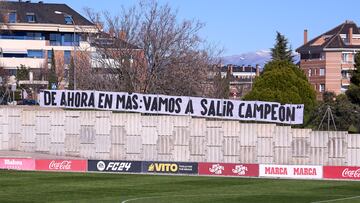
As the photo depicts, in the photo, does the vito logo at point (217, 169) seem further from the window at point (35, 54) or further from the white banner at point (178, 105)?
the window at point (35, 54)

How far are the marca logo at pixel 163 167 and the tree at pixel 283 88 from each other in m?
20.3

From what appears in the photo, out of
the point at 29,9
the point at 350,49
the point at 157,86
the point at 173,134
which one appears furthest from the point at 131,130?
the point at 350,49

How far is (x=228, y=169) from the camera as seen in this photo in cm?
4941

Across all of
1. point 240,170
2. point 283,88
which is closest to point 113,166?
point 240,170

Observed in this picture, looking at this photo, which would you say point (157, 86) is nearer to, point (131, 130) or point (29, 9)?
point (131, 130)

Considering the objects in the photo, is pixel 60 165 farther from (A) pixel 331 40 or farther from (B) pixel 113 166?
(A) pixel 331 40

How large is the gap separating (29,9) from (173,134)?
77.5 metres

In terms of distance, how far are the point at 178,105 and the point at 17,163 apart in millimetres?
10445

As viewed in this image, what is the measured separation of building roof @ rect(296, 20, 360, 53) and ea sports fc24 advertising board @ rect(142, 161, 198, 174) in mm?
88253

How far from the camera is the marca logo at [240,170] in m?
48.9

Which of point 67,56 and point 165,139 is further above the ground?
point 67,56

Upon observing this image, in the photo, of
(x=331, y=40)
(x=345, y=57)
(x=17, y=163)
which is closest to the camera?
(x=17, y=163)

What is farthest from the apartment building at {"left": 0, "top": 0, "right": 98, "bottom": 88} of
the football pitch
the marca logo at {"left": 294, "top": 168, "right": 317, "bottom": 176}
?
the football pitch

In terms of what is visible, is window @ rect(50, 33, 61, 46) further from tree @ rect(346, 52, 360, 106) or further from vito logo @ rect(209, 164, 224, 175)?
vito logo @ rect(209, 164, 224, 175)
